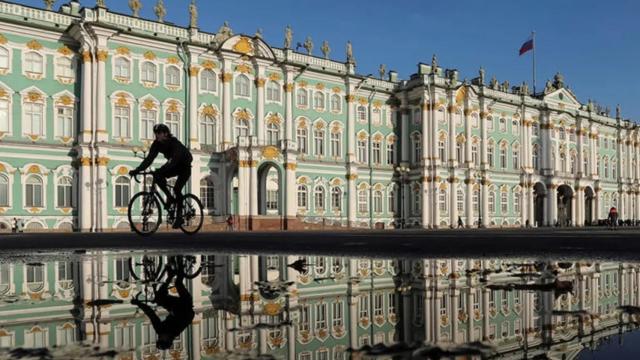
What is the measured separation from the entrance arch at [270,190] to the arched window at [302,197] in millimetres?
1993

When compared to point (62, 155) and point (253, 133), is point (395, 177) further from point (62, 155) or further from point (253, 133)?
point (62, 155)

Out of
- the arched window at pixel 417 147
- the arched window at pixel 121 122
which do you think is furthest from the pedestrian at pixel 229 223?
the arched window at pixel 417 147

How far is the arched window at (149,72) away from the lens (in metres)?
37.6

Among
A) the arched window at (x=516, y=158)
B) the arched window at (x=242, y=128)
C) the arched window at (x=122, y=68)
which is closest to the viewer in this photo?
the arched window at (x=122, y=68)

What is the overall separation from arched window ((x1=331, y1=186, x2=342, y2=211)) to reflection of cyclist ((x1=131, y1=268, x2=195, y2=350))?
1655 inches

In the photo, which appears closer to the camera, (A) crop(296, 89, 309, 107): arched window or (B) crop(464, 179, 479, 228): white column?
(A) crop(296, 89, 309, 107): arched window

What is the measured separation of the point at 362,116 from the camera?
165ft

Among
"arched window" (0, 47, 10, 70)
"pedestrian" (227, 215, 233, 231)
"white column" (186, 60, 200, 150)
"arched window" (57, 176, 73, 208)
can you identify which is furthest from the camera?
"white column" (186, 60, 200, 150)

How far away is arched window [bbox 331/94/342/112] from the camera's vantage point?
47.7m

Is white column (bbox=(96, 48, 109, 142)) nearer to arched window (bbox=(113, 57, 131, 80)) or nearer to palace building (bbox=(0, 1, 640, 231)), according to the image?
palace building (bbox=(0, 1, 640, 231))

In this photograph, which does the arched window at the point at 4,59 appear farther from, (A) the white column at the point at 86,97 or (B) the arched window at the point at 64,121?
(A) the white column at the point at 86,97

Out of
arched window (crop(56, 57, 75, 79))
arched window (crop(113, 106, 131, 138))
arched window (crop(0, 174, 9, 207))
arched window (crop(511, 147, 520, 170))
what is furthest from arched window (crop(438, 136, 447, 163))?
arched window (crop(0, 174, 9, 207))

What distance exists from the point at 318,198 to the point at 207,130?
10.3m

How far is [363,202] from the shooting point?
49156 millimetres
